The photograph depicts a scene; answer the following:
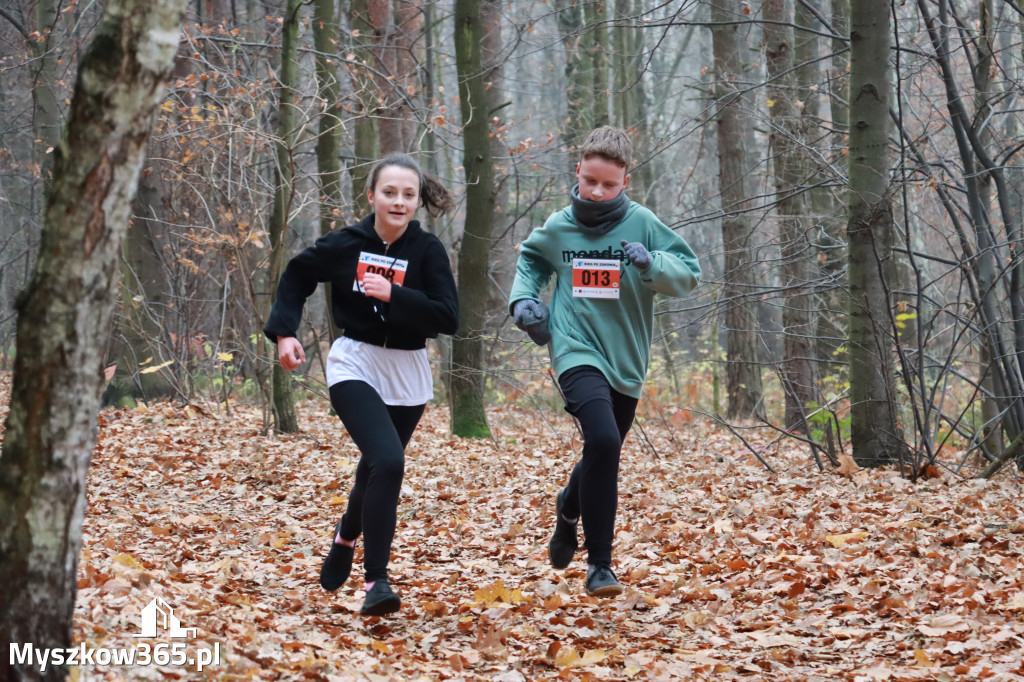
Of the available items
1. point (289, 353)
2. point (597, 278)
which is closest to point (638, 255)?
point (597, 278)

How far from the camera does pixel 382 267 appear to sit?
4.55 meters

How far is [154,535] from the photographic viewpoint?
636 cm

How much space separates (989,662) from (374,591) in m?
2.39

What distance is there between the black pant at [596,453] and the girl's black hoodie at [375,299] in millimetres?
641

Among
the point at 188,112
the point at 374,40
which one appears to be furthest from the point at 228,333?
the point at 374,40

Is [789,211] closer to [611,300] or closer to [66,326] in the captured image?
[611,300]

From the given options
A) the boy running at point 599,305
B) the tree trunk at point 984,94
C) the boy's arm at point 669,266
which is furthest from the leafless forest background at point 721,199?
the boy running at point 599,305

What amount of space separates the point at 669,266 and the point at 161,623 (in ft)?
8.43

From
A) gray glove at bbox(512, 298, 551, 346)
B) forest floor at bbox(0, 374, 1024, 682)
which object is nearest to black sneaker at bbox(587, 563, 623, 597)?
forest floor at bbox(0, 374, 1024, 682)

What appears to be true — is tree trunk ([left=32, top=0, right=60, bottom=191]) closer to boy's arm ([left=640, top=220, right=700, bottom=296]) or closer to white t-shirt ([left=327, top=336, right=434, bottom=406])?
white t-shirt ([left=327, top=336, right=434, bottom=406])

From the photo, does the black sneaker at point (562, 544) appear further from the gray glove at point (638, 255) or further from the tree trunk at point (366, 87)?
the tree trunk at point (366, 87)

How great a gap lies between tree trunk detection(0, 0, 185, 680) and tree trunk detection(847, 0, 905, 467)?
5949mm

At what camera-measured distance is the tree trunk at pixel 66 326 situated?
2.54 metres

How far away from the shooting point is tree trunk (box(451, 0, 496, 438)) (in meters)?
11.1
